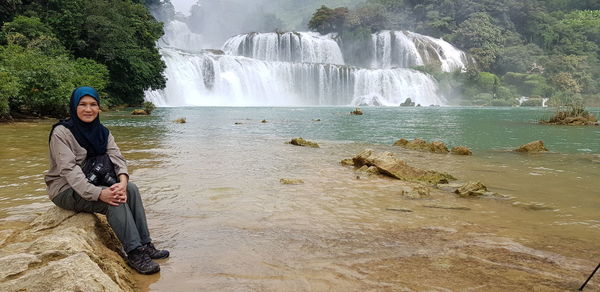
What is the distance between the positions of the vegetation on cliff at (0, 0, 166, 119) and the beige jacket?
12088 mm

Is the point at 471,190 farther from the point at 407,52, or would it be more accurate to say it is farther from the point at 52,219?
the point at 407,52

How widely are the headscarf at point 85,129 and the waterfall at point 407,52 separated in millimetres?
60423

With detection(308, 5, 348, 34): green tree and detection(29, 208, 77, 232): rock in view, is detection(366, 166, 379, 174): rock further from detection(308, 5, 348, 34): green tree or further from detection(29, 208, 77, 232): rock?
detection(308, 5, 348, 34): green tree

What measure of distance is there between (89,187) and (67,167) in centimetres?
23

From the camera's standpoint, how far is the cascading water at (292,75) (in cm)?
3819

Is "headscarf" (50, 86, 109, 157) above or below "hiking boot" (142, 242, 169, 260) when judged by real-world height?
above

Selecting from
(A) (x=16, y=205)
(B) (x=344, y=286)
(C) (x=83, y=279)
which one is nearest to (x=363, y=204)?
(B) (x=344, y=286)

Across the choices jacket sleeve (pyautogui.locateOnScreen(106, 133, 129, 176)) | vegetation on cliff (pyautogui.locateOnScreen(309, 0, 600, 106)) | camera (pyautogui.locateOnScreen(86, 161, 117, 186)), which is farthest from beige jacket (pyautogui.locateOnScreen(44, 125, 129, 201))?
vegetation on cliff (pyautogui.locateOnScreen(309, 0, 600, 106))

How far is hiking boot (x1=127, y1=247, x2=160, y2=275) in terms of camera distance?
2854 millimetres

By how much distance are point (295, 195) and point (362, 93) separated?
4317 cm

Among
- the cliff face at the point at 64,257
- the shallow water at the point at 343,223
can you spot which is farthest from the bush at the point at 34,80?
the cliff face at the point at 64,257

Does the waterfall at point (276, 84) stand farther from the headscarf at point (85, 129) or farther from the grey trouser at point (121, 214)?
the grey trouser at point (121, 214)

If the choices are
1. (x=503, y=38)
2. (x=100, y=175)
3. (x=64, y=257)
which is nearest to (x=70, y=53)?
(x=100, y=175)

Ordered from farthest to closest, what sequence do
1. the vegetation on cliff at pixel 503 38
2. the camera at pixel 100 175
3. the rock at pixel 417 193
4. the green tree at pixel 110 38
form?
the vegetation on cliff at pixel 503 38
the green tree at pixel 110 38
the rock at pixel 417 193
the camera at pixel 100 175
